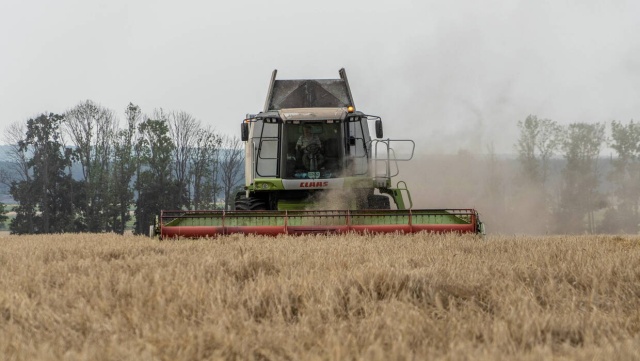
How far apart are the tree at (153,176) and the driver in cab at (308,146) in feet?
107

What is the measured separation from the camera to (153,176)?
151 ft

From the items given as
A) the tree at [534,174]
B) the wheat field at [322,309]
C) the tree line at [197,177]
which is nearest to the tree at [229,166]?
the tree line at [197,177]

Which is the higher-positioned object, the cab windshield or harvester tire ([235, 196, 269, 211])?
the cab windshield

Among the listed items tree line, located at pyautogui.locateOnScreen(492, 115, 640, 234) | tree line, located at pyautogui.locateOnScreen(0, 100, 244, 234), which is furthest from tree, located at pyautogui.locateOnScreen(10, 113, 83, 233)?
tree line, located at pyautogui.locateOnScreen(492, 115, 640, 234)

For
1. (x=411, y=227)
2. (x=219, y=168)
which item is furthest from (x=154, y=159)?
(x=411, y=227)

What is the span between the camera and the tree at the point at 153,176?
4384 centimetres

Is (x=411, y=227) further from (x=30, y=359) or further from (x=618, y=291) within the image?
(x=30, y=359)

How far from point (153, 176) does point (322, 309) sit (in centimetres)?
4384

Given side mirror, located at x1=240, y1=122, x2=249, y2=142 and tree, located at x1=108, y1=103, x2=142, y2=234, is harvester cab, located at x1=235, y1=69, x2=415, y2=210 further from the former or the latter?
tree, located at x1=108, y1=103, x2=142, y2=234

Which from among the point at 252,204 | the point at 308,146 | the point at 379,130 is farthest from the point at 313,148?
the point at 252,204

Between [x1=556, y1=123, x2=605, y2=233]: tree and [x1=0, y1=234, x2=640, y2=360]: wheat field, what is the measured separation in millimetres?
50192

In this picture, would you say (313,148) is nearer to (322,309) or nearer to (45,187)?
(322,309)

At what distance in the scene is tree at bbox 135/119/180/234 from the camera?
43.8 m

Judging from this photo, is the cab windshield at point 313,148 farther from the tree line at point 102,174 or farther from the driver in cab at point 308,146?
the tree line at point 102,174
